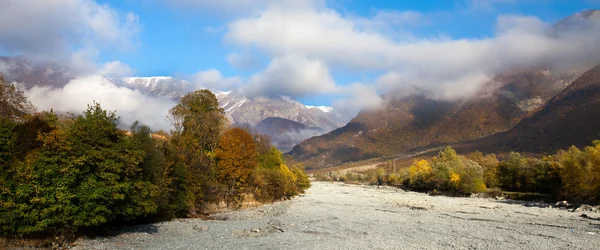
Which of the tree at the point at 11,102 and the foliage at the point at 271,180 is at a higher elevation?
the tree at the point at 11,102

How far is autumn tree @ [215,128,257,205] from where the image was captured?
49219 mm

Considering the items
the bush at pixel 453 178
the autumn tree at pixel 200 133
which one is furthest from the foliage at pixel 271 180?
the bush at pixel 453 178

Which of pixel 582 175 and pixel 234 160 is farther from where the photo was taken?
pixel 582 175

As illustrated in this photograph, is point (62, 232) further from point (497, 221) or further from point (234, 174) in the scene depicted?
point (497, 221)

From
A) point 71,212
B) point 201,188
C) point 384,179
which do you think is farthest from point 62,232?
point 384,179

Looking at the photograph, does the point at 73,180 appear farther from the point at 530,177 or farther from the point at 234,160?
the point at 530,177

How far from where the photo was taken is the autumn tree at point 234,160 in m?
49.2

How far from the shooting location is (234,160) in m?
49.7

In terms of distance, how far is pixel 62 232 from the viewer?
72.3 feet

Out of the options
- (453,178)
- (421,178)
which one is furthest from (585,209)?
(421,178)

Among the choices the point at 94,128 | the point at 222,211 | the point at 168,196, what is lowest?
the point at 222,211

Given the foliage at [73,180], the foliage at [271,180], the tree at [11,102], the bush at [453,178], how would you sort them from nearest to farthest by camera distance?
1. the foliage at [73,180]
2. the tree at [11,102]
3. the foliage at [271,180]
4. the bush at [453,178]

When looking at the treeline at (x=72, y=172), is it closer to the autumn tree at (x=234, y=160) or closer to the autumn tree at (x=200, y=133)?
the autumn tree at (x=200, y=133)

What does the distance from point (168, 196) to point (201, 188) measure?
8043mm
